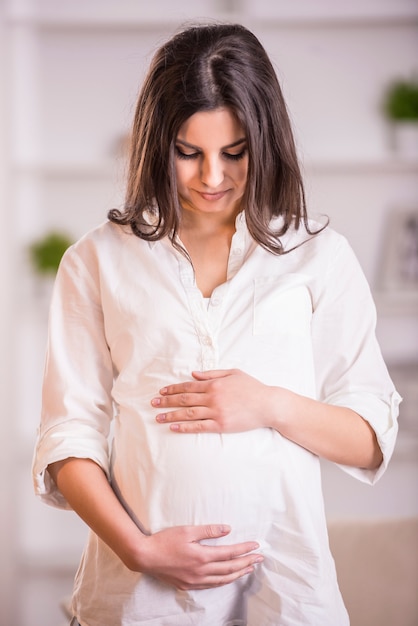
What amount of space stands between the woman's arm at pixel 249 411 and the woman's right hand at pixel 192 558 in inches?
5.5

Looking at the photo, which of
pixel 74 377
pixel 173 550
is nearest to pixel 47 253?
pixel 74 377

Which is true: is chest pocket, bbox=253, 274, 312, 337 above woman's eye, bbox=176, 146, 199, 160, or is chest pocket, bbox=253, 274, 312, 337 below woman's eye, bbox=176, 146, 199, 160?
below

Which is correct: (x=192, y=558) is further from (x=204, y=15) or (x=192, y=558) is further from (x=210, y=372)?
(x=204, y=15)

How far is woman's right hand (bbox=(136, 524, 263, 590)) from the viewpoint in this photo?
1.12 metres

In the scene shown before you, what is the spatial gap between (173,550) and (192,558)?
1.1 inches

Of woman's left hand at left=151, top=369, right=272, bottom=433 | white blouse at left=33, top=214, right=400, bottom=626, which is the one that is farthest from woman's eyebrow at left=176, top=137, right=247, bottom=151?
woman's left hand at left=151, top=369, right=272, bottom=433

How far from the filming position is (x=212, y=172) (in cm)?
115

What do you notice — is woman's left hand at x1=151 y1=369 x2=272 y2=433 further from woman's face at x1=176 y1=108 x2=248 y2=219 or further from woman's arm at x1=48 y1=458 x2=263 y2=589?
woman's face at x1=176 y1=108 x2=248 y2=219

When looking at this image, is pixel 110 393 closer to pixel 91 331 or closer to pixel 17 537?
pixel 91 331

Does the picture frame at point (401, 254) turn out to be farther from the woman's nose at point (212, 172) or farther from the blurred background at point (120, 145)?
the woman's nose at point (212, 172)

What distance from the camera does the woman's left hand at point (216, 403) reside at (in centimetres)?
114

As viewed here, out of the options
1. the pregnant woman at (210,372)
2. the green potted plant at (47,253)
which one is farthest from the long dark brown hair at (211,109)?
the green potted plant at (47,253)

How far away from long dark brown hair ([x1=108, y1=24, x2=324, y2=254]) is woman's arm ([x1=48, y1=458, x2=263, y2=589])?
41 centimetres

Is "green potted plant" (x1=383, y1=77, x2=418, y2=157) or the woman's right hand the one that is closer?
the woman's right hand
